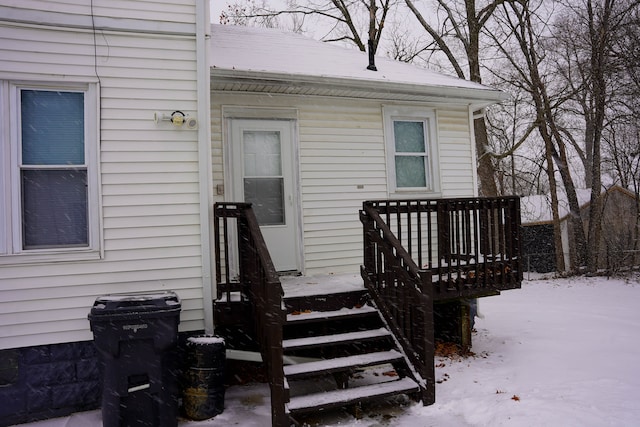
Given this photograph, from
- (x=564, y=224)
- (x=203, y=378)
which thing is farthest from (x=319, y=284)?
(x=564, y=224)

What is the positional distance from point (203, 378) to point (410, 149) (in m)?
4.76

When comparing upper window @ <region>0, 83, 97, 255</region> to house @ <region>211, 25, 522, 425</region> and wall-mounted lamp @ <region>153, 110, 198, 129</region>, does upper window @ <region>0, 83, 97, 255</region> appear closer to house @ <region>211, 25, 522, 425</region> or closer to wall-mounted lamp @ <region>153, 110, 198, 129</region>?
wall-mounted lamp @ <region>153, 110, 198, 129</region>

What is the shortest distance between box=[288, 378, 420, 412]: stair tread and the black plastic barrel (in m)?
0.76

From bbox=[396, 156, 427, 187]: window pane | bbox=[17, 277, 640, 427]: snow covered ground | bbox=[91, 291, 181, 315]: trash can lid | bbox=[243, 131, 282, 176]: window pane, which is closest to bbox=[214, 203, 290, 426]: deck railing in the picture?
bbox=[17, 277, 640, 427]: snow covered ground

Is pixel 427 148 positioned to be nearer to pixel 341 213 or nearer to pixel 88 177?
pixel 341 213

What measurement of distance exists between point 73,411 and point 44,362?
20.9 inches

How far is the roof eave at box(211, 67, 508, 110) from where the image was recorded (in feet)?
19.0

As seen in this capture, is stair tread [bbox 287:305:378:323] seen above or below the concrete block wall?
above

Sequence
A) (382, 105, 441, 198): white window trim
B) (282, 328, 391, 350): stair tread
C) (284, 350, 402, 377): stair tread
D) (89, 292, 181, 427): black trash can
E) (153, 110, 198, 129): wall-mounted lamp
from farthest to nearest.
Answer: (382, 105, 441, 198): white window trim
(153, 110, 198, 129): wall-mounted lamp
(282, 328, 391, 350): stair tread
(284, 350, 402, 377): stair tread
(89, 292, 181, 427): black trash can

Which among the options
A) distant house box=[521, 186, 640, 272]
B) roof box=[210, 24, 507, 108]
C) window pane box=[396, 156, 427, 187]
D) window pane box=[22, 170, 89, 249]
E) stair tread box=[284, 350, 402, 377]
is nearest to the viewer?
stair tread box=[284, 350, 402, 377]

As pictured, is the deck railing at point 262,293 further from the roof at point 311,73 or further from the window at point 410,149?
the window at point 410,149

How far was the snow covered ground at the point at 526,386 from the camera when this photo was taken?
13.1 feet

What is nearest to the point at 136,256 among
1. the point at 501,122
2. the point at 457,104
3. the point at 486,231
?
the point at 486,231

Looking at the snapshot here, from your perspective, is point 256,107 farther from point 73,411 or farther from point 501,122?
point 501,122
